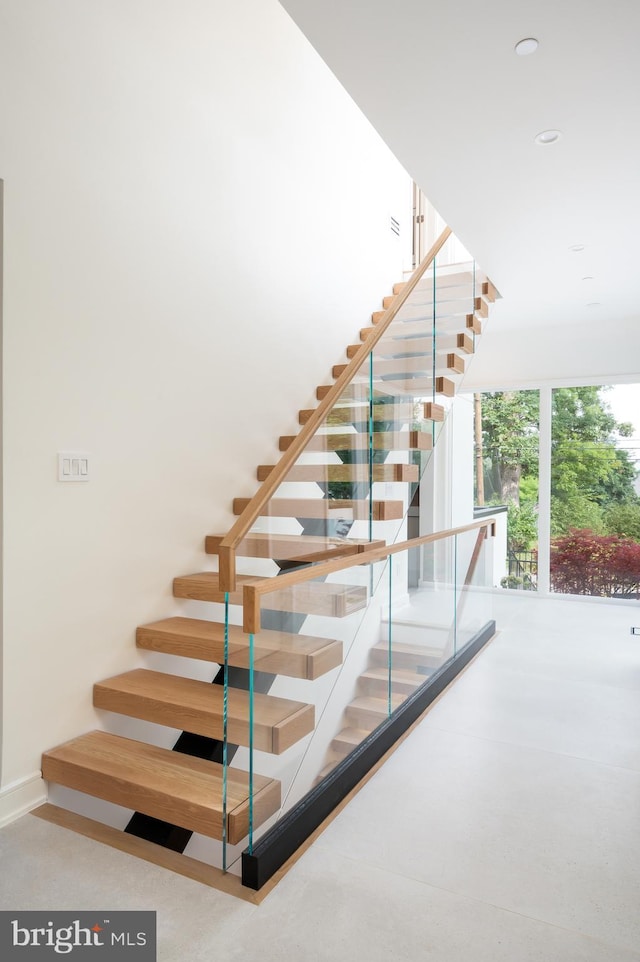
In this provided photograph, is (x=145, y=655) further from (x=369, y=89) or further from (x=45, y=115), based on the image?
(x=369, y=89)

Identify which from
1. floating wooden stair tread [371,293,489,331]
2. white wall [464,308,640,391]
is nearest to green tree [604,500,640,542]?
white wall [464,308,640,391]

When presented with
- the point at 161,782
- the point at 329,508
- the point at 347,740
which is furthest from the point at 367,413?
the point at 161,782

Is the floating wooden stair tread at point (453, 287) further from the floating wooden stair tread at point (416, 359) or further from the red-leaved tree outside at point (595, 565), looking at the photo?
the red-leaved tree outside at point (595, 565)

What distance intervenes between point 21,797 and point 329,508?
69.0 inches

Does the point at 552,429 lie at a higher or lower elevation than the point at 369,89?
lower

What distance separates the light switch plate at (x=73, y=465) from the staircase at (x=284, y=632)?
0.67m

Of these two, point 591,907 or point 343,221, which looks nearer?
point 591,907

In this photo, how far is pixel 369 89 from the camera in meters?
2.54

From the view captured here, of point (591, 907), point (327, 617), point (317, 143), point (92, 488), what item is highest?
point (317, 143)

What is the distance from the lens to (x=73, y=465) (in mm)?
2588

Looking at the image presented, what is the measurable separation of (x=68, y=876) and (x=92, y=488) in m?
1.43

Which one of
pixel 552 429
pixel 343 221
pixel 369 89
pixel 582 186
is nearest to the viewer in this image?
pixel 369 89

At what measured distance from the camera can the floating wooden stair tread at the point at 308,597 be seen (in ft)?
6.77

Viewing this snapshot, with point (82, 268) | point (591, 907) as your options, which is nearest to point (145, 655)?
point (82, 268)
